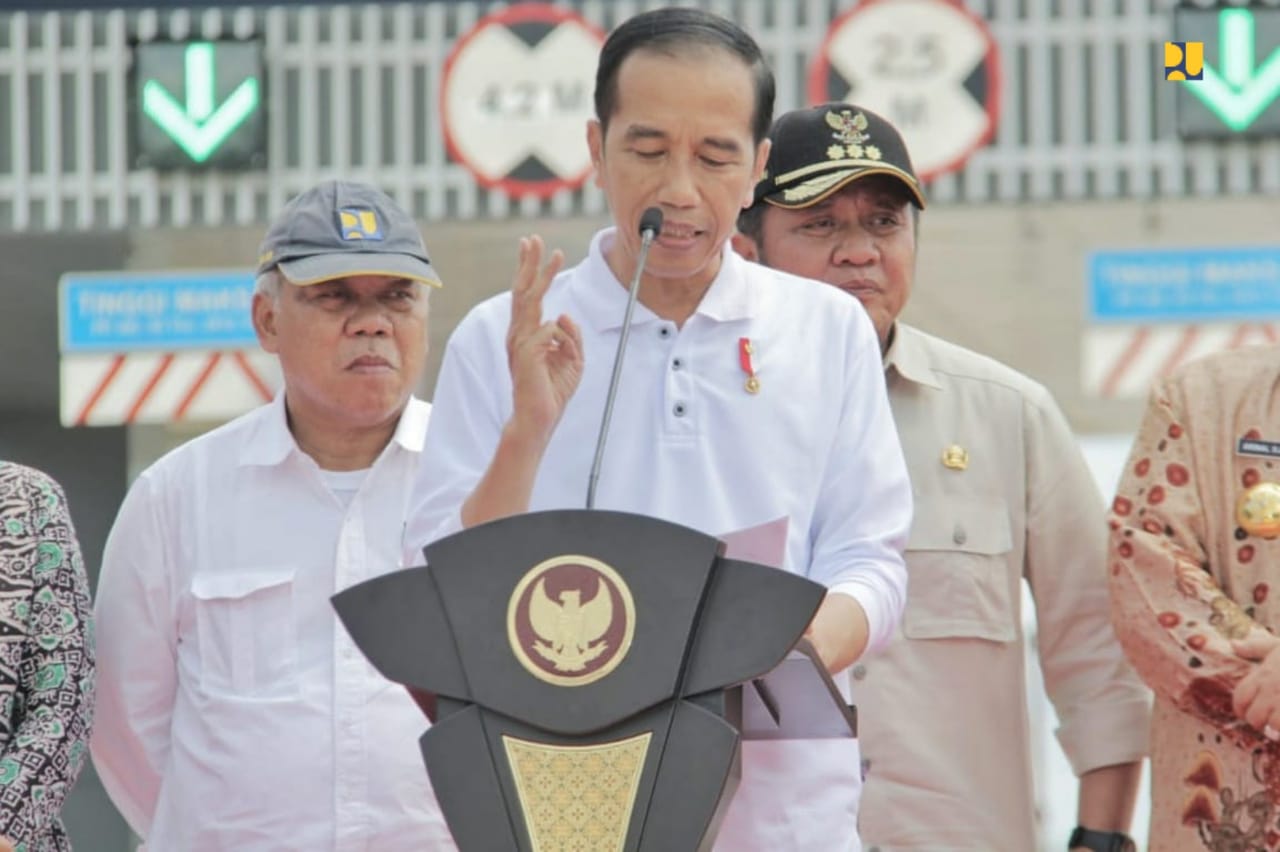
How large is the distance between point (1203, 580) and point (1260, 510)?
0.12 metres

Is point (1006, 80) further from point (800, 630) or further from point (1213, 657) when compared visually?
point (800, 630)

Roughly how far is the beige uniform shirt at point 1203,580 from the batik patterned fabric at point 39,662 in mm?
1367

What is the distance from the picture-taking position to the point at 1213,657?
3.23 meters

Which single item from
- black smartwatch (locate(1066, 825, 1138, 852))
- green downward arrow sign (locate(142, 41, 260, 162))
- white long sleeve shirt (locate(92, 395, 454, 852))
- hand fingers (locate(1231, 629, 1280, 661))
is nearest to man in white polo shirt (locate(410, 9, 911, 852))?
hand fingers (locate(1231, 629, 1280, 661))

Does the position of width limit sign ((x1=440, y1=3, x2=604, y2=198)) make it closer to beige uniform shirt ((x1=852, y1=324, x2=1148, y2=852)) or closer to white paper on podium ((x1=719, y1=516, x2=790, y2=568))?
beige uniform shirt ((x1=852, y1=324, x2=1148, y2=852))

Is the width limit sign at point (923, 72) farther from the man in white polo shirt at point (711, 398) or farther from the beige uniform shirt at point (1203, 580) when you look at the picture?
the man in white polo shirt at point (711, 398)

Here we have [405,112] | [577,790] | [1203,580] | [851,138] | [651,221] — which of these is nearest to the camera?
[577,790]

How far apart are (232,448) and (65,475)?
394 centimetres

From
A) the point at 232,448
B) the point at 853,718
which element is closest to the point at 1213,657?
the point at 853,718

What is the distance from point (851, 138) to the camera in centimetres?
372

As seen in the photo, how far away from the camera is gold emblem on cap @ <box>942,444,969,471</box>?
147 inches

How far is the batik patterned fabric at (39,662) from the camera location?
3.19 meters

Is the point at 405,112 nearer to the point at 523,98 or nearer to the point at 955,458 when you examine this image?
the point at 523,98

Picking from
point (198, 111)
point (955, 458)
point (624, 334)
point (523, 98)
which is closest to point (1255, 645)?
point (955, 458)
